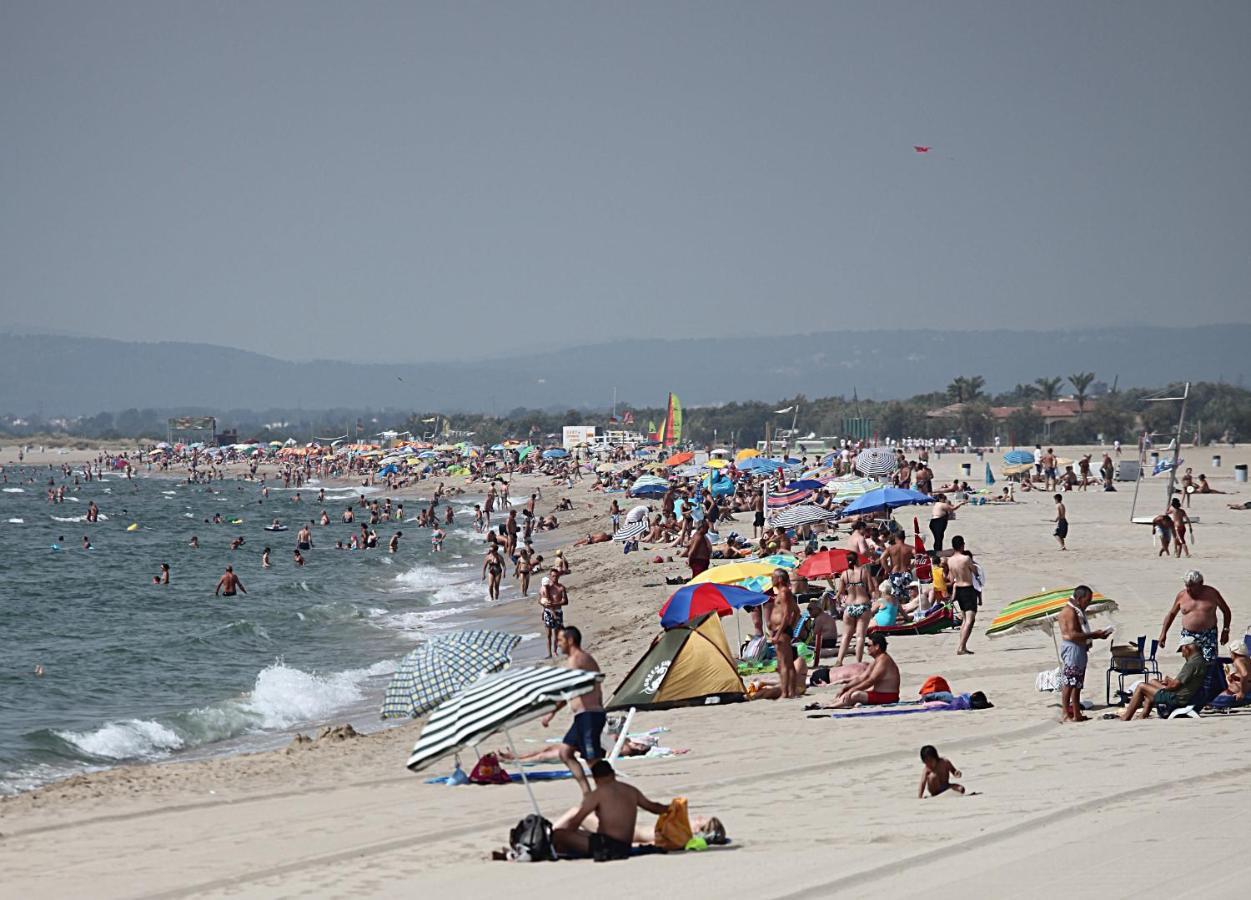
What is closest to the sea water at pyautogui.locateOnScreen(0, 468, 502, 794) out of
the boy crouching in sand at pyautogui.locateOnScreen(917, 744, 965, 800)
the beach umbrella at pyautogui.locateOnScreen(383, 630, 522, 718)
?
the beach umbrella at pyautogui.locateOnScreen(383, 630, 522, 718)

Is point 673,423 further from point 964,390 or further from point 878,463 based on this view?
point 878,463

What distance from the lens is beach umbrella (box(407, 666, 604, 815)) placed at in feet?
22.7

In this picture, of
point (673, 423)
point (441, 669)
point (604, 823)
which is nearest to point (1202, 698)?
point (604, 823)

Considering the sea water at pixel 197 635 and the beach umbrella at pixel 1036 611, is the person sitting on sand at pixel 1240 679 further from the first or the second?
the sea water at pixel 197 635

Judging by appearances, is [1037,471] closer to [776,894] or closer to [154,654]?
[154,654]

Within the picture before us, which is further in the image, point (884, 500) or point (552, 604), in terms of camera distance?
point (884, 500)

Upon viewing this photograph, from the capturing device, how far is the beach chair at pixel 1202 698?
9914mm

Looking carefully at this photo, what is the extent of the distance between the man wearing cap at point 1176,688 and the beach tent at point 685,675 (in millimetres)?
3627

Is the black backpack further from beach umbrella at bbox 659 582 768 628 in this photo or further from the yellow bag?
beach umbrella at bbox 659 582 768 628

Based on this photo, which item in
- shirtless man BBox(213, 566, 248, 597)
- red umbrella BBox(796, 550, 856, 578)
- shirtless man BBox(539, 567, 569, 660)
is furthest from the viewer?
shirtless man BBox(213, 566, 248, 597)

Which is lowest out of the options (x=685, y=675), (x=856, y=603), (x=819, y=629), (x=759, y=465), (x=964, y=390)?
(x=685, y=675)

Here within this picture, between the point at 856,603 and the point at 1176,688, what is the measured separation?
4.53m

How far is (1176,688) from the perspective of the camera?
32.6 ft

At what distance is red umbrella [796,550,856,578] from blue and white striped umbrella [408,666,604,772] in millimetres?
8685
